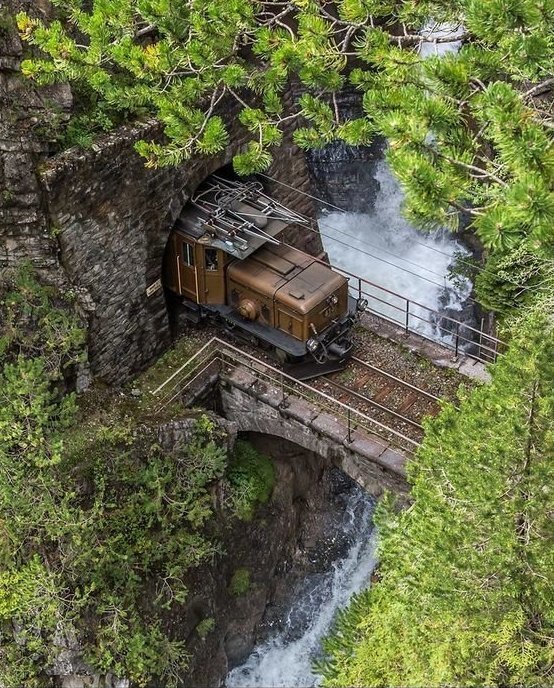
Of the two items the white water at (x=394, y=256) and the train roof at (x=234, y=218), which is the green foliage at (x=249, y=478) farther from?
the white water at (x=394, y=256)

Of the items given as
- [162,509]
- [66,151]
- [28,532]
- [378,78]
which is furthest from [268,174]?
[28,532]

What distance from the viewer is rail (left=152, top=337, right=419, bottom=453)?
1454 cm

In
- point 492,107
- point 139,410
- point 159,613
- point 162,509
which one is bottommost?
point 159,613

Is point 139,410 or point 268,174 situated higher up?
point 268,174

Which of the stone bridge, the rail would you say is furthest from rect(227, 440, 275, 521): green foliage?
the rail

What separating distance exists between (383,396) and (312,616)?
6.05 m

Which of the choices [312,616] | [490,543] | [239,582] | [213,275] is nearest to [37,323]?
[213,275]

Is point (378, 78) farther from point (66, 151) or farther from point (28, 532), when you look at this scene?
point (28, 532)

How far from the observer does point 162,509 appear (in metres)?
15.0

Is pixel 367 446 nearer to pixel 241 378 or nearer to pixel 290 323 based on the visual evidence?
pixel 290 323

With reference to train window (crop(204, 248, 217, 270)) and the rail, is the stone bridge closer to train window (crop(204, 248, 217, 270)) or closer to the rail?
the rail

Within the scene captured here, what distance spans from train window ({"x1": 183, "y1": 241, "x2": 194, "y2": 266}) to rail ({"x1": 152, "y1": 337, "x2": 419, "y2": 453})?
1642 mm

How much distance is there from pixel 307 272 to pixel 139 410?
163 inches

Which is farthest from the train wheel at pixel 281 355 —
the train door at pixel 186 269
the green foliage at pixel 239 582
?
the green foliage at pixel 239 582
